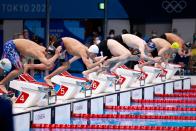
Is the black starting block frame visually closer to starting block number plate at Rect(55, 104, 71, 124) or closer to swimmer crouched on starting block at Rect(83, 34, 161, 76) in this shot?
starting block number plate at Rect(55, 104, 71, 124)

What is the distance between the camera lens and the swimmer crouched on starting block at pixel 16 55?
227 inches

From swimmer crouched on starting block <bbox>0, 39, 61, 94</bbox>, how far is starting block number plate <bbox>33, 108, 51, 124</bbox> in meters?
0.54

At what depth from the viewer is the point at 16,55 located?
5.88 meters

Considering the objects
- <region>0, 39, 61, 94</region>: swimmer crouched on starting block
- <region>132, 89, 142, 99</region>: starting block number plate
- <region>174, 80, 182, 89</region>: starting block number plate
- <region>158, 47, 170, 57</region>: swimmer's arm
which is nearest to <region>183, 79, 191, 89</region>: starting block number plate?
<region>174, 80, 182, 89</region>: starting block number plate

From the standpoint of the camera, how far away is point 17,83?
5879 millimetres

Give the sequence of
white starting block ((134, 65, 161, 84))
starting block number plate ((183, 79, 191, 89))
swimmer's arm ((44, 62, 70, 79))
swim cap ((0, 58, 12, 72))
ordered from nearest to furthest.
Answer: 1. swim cap ((0, 58, 12, 72))
2. swimmer's arm ((44, 62, 70, 79))
3. white starting block ((134, 65, 161, 84))
4. starting block number plate ((183, 79, 191, 89))

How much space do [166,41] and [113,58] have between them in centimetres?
239

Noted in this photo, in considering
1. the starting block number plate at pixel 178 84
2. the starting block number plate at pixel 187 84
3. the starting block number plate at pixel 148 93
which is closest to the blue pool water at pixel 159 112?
the starting block number plate at pixel 148 93

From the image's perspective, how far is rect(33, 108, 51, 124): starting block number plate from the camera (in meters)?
5.53

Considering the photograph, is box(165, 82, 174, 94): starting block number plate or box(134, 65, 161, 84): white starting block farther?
box(165, 82, 174, 94): starting block number plate

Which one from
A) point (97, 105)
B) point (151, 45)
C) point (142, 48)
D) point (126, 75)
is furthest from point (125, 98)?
point (151, 45)

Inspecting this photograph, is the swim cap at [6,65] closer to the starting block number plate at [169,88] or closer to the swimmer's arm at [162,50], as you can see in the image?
the swimmer's arm at [162,50]

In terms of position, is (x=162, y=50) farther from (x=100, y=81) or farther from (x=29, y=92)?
(x=29, y=92)

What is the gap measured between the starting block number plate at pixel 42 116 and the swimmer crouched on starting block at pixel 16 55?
54 centimetres
